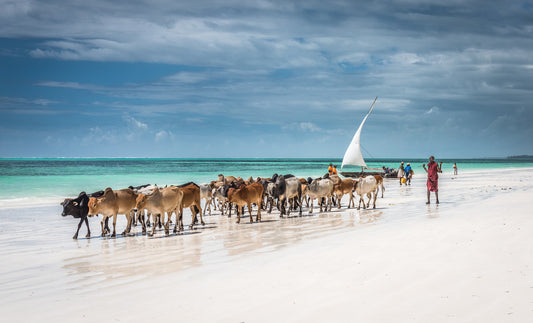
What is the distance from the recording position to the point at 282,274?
7176 mm

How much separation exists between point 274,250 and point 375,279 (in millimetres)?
2972

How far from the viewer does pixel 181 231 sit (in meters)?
12.8

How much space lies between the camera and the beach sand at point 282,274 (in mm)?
5449

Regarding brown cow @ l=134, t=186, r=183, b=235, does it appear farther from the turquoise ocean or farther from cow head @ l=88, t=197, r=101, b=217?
the turquoise ocean

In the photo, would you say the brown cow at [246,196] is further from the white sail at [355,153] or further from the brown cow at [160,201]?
the white sail at [355,153]

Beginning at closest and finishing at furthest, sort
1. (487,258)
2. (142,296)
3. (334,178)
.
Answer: (142,296)
(487,258)
(334,178)

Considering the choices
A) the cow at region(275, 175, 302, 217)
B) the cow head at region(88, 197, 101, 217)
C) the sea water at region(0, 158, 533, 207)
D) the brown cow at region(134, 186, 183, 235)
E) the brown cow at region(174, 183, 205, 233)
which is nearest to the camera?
the cow head at region(88, 197, 101, 217)

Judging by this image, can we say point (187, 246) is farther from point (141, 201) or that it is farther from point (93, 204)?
point (93, 204)

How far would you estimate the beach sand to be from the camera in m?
5.45

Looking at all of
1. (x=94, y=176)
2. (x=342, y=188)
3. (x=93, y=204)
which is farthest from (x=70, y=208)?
(x=94, y=176)

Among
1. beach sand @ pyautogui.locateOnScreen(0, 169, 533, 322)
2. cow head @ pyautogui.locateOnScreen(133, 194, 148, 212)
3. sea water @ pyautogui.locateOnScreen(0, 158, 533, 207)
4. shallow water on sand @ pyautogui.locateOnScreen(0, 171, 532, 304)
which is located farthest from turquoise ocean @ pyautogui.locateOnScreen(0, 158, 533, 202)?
beach sand @ pyautogui.locateOnScreen(0, 169, 533, 322)

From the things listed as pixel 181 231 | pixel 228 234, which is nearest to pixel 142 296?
pixel 228 234

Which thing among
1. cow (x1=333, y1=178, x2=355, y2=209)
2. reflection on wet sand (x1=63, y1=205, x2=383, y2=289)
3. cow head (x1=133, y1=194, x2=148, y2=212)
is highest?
cow head (x1=133, y1=194, x2=148, y2=212)

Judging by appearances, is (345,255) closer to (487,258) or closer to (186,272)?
(487,258)
